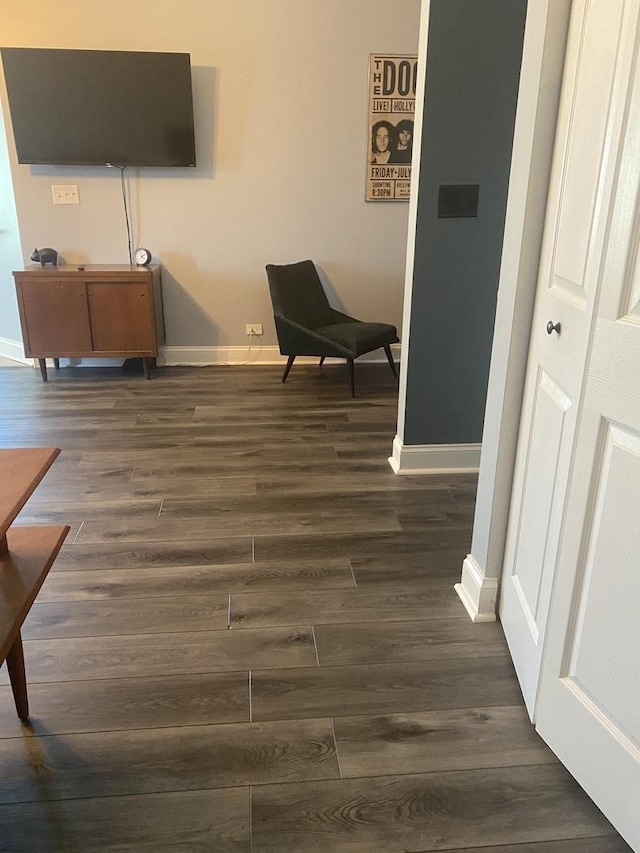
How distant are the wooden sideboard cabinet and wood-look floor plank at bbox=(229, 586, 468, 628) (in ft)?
8.54

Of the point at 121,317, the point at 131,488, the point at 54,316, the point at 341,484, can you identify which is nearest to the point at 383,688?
the point at 341,484

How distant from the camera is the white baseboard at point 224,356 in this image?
4.88 meters

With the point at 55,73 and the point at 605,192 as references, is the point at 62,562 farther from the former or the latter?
the point at 55,73

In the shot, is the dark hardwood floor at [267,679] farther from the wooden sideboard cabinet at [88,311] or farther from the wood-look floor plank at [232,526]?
the wooden sideboard cabinet at [88,311]

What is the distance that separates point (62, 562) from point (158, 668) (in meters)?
0.71

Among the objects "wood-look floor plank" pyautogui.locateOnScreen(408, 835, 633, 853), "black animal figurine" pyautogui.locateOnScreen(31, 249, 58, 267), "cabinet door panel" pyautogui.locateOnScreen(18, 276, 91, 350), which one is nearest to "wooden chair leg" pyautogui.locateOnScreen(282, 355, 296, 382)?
"cabinet door panel" pyautogui.locateOnScreen(18, 276, 91, 350)

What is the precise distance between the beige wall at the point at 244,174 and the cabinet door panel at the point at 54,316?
494 millimetres

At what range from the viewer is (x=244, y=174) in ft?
14.9

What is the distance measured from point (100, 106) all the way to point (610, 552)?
13.4 ft

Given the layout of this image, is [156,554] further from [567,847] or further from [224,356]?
[224,356]

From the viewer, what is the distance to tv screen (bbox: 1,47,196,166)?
4.10m

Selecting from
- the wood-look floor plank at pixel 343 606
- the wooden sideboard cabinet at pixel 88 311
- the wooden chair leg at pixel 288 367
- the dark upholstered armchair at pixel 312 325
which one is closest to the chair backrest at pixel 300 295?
the dark upholstered armchair at pixel 312 325

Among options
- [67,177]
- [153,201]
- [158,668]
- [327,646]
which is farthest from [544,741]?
[67,177]

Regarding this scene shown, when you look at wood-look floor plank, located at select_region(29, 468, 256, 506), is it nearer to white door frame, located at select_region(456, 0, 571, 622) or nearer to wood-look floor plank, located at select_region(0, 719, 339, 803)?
white door frame, located at select_region(456, 0, 571, 622)
